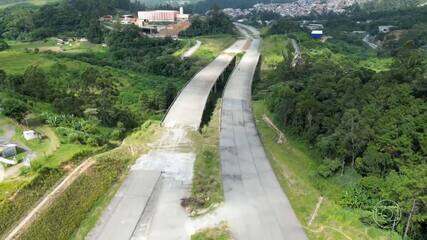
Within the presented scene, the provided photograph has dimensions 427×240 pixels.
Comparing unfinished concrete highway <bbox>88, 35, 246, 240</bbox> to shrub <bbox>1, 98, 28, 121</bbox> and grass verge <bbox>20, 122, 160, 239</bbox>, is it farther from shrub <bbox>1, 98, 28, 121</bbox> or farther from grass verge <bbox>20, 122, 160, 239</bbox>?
shrub <bbox>1, 98, 28, 121</bbox>

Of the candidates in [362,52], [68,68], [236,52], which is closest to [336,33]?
[362,52]

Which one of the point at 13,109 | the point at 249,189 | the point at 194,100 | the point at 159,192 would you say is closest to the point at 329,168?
the point at 249,189

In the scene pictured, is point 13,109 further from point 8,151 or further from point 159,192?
point 159,192

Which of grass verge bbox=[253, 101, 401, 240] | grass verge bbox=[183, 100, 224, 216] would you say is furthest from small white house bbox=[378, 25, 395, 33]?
grass verge bbox=[183, 100, 224, 216]

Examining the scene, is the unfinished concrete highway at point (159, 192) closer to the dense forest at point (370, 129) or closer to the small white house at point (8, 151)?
the small white house at point (8, 151)

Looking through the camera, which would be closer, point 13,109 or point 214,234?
point 214,234

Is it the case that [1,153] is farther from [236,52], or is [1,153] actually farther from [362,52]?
[362,52]

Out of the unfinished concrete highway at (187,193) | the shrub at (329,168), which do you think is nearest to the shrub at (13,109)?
the unfinished concrete highway at (187,193)
